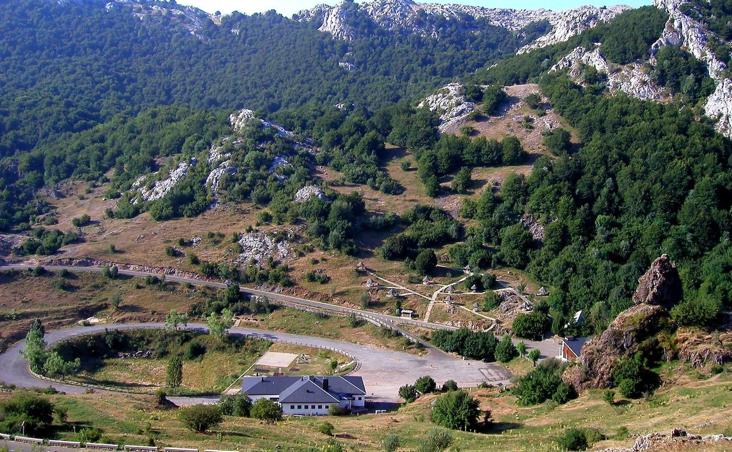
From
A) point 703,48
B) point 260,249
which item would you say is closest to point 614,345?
point 260,249

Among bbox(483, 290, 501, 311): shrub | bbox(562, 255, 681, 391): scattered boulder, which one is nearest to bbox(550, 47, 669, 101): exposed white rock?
bbox(483, 290, 501, 311): shrub

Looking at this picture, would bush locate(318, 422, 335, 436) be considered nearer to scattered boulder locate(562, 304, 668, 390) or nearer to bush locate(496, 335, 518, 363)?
scattered boulder locate(562, 304, 668, 390)

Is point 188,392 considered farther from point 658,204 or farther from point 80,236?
point 658,204

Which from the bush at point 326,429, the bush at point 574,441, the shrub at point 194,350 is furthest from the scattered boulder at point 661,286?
the shrub at point 194,350

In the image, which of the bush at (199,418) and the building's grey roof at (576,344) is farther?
the building's grey roof at (576,344)

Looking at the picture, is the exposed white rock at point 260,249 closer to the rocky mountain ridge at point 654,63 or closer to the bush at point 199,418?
the bush at point 199,418

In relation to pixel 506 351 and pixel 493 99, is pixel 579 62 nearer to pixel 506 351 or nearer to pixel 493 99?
pixel 493 99

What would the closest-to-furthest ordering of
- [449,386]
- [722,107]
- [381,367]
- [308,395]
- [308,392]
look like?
[308,395], [308,392], [449,386], [381,367], [722,107]
